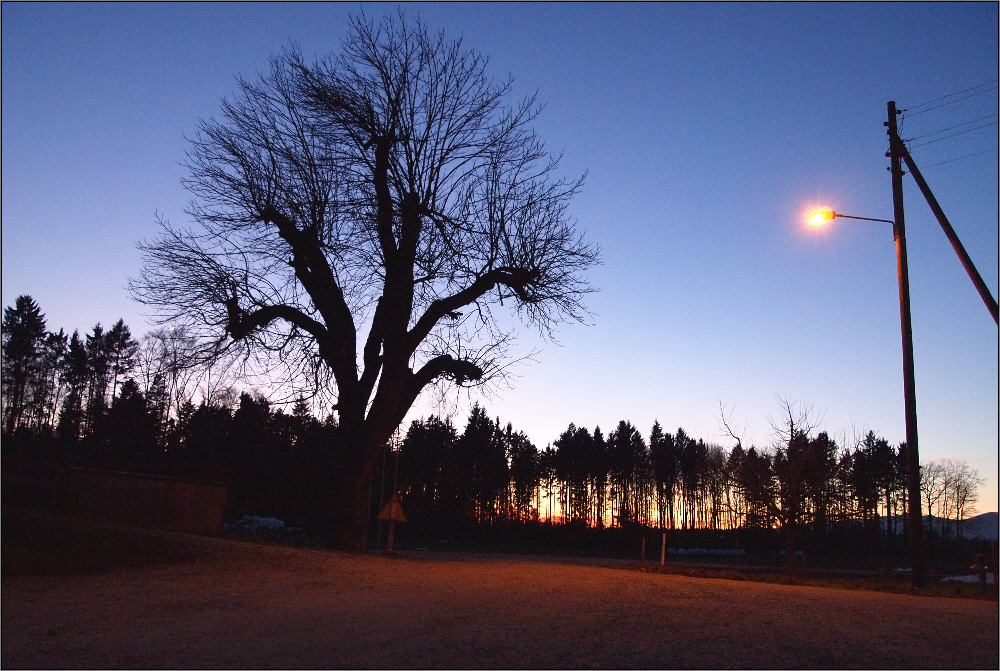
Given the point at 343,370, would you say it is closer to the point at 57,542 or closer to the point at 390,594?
the point at 57,542

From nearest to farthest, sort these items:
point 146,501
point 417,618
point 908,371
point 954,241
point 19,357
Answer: point 417,618 → point 954,241 → point 908,371 → point 146,501 → point 19,357

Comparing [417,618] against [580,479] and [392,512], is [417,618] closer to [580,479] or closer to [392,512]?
[392,512]

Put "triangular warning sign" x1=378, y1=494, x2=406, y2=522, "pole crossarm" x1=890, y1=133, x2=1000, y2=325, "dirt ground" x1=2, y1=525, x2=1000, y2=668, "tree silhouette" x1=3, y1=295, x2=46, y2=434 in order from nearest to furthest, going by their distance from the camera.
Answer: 1. "dirt ground" x1=2, y1=525, x2=1000, y2=668
2. "pole crossarm" x1=890, y1=133, x2=1000, y2=325
3. "triangular warning sign" x1=378, y1=494, x2=406, y2=522
4. "tree silhouette" x1=3, y1=295, x2=46, y2=434

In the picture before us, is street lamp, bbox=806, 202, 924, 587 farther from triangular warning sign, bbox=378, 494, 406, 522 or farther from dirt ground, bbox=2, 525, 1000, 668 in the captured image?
triangular warning sign, bbox=378, 494, 406, 522

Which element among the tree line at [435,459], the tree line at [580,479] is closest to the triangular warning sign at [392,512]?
the tree line at [435,459]

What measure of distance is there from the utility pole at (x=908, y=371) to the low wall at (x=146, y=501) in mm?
18649

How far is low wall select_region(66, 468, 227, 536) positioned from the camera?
64.0 ft

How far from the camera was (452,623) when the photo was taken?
864cm

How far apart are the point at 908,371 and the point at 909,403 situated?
65 centimetres

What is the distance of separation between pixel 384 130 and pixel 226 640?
46.5ft

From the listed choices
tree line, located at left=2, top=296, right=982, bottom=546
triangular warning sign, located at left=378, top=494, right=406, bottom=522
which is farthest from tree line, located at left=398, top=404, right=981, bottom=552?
triangular warning sign, located at left=378, top=494, right=406, bottom=522

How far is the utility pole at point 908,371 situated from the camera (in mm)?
14508

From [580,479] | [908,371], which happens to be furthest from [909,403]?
[580,479]

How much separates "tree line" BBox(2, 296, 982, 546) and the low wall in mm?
938
